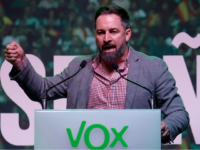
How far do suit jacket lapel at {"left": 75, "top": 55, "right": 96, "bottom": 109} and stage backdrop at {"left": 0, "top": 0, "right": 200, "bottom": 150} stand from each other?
970 mm

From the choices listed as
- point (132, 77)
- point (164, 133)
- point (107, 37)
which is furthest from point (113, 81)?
point (164, 133)

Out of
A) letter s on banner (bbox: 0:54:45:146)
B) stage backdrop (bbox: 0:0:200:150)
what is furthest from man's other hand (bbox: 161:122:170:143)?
letter s on banner (bbox: 0:54:45:146)

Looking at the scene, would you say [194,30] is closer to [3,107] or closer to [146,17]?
[146,17]

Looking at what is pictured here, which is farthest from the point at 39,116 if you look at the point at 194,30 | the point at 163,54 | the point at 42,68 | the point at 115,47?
the point at 194,30

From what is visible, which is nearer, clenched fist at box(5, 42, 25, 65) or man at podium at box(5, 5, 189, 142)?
clenched fist at box(5, 42, 25, 65)

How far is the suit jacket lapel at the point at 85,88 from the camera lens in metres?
1.78

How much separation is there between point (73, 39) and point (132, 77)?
1.23m

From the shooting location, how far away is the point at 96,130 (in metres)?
1.22

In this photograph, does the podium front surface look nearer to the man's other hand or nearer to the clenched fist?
the man's other hand

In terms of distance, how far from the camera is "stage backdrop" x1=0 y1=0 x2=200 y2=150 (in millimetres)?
2826

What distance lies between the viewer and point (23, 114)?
9.33 feet

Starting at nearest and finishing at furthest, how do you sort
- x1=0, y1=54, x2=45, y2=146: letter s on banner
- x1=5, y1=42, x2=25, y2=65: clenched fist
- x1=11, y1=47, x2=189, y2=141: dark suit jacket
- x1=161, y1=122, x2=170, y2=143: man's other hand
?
1. x1=161, y1=122, x2=170, y2=143: man's other hand
2. x1=5, y1=42, x2=25, y2=65: clenched fist
3. x1=11, y1=47, x2=189, y2=141: dark suit jacket
4. x1=0, y1=54, x2=45, y2=146: letter s on banner

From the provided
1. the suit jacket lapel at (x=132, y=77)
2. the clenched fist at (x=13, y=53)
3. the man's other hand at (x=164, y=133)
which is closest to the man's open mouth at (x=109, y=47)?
the suit jacket lapel at (x=132, y=77)

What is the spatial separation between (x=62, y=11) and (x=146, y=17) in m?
0.85
